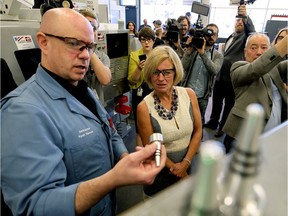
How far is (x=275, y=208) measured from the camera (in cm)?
24

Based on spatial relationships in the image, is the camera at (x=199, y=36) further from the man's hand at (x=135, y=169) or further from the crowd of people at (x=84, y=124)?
the man's hand at (x=135, y=169)

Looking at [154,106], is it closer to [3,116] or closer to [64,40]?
[64,40]

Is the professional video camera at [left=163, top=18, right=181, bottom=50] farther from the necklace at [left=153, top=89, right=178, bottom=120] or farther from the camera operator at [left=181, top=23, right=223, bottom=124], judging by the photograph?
the necklace at [left=153, top=89, right=178, bottom=120]

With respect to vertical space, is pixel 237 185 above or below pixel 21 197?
above

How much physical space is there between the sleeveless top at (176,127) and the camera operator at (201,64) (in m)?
1.01

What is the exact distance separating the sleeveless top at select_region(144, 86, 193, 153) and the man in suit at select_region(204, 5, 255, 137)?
1677 mm

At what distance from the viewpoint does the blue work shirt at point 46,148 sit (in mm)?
644

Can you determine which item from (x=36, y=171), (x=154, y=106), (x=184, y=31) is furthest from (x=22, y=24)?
(x=184, y=31)

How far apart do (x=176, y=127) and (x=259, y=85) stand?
0.64 meters

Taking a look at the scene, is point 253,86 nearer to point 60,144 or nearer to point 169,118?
point 169,118

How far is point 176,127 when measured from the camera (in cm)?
133

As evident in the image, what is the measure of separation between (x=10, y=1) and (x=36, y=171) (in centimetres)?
127

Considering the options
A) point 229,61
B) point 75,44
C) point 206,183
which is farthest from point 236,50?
point 206,183

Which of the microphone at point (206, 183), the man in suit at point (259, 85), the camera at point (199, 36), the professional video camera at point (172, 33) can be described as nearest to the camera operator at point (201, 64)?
the camera at point (199, 36)
